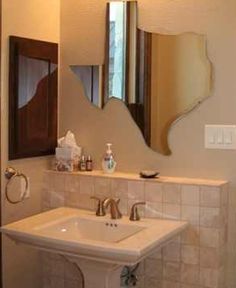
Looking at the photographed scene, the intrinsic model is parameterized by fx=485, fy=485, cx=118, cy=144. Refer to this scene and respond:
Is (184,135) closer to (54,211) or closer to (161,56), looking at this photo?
(161,56)

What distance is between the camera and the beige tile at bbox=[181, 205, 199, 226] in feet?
7.80

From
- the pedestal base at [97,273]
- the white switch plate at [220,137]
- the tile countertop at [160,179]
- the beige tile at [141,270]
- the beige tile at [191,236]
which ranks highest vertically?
the white switch plate at [220,137]

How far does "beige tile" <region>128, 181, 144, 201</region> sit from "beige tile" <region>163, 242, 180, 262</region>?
27 centimetres

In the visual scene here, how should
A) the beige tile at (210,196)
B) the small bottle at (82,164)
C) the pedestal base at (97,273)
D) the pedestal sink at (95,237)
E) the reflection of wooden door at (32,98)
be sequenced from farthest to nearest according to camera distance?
1. the small bottle at (82,164)
2. the reflection of wooden door at (32,98)
3. the beige tile at (210,196)
4. the pedestal base at (97,273)
5. the pedestal sink at (95,237)

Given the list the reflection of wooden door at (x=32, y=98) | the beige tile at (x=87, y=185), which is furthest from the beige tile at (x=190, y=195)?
the reflection of wooden door at (x=32, y=98)

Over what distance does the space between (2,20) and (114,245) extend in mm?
1292

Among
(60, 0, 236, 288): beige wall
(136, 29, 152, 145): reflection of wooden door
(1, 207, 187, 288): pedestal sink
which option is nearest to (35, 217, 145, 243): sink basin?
(1, 207, 187, 288): pedestal sink

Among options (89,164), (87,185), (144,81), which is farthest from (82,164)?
(144,81)

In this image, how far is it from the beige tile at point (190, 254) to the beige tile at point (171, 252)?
0.03m

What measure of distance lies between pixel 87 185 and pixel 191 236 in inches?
24.8

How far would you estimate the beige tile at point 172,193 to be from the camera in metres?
2.41

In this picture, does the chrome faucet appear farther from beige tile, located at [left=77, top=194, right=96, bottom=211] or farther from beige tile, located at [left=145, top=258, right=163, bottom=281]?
beige tile, located at [left=145, top=258, right=163, bottom=281]

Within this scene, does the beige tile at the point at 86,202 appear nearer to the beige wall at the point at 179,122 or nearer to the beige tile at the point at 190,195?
the beige wall at the point at 179,122

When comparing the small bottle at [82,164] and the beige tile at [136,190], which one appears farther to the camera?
the small bottle at [82,164]
